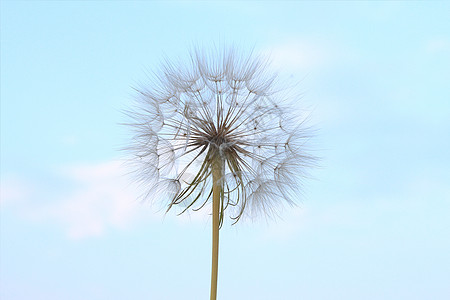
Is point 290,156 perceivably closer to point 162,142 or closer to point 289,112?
point 289,112

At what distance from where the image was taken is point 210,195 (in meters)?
6.95

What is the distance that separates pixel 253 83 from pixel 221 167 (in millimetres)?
1176

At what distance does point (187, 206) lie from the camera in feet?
22.8

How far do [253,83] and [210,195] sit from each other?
153 centimetres

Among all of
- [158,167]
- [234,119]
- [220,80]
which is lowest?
[158,167]

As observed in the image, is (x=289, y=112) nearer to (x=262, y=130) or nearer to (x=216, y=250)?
(x=262, y=130)

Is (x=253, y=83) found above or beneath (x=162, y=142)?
above

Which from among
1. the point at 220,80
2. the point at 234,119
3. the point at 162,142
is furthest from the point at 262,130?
the point at 162,142

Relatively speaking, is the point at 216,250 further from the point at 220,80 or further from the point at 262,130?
the point at 220,80

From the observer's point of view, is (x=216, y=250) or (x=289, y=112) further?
(x=289, y=112)

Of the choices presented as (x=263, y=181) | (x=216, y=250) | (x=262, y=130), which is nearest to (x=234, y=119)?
(x=262, y=130)

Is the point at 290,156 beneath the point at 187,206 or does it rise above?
above

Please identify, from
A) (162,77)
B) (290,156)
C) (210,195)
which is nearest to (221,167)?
(210,195)

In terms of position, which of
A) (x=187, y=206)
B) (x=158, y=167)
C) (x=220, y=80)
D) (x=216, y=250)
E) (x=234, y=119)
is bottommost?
(x=216, y=250)
